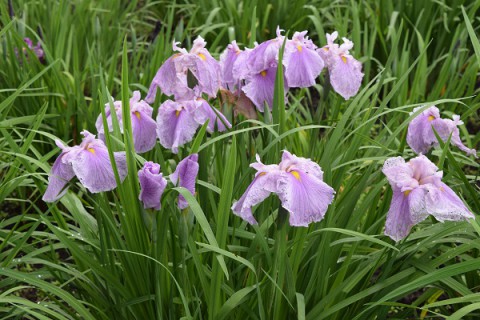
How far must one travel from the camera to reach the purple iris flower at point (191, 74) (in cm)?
196

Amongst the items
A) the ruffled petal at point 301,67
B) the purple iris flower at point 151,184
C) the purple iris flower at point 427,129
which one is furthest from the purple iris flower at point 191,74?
the purple iris flower at point 427,129

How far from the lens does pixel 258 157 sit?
1.58 meters

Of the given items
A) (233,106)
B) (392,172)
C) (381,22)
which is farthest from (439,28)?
(392,172)

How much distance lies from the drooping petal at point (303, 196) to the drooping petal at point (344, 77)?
21.3 inches

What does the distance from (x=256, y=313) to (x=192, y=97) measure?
0.60 m

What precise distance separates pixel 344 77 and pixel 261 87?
Answer: 0.25 metres

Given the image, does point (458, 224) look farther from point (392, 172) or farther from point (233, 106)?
point (233, 106)

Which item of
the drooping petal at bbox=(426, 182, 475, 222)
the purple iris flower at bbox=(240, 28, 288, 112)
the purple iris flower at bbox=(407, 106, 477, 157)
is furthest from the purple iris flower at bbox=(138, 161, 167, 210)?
the purple iris flower at bbox=(407, 106, 477, 157)

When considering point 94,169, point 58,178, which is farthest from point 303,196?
point 58,178

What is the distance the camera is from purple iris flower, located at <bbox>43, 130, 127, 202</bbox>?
1655 mm

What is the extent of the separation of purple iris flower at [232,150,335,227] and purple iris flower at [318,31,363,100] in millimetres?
528

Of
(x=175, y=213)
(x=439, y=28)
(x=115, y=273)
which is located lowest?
(x=439, y=28)

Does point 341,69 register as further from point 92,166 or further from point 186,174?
point 92,166

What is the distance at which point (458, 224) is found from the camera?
1.84 meters
